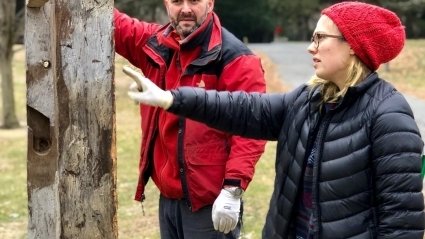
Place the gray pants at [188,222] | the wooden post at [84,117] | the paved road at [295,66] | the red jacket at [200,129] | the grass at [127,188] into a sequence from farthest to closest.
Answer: the paved road at [295,66] → the grass at [127,188] → the gray pants at [188,222] → the red jacket at [200,129] → the wooden post at [84,117]

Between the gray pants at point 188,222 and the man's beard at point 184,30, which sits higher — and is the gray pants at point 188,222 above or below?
below

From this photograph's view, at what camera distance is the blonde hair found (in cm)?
287

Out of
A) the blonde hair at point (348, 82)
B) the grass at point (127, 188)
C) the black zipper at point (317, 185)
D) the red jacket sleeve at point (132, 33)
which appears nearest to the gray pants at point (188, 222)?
the red jacket sleeve at point (132, 33)

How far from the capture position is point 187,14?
359 centimetres

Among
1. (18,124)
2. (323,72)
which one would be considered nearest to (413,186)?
(323,72)

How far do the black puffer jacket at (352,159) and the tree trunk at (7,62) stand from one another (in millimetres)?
12937

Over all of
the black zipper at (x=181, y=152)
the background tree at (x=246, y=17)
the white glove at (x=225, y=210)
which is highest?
the black zipper at (x=181, y=152)

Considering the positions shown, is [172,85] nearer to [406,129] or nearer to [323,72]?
[323,72]

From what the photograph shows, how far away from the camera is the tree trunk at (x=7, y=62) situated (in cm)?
1518

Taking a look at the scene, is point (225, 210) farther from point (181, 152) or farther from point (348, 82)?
point (348, 82)

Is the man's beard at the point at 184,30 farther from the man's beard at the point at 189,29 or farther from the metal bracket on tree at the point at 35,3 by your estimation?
the metal bracket on tree at the point at 35,3

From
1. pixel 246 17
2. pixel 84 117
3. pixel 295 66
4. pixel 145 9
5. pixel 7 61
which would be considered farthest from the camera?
pixel 246 17

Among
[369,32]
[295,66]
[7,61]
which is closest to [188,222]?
[369,32]

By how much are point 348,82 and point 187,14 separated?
3.36 feet
